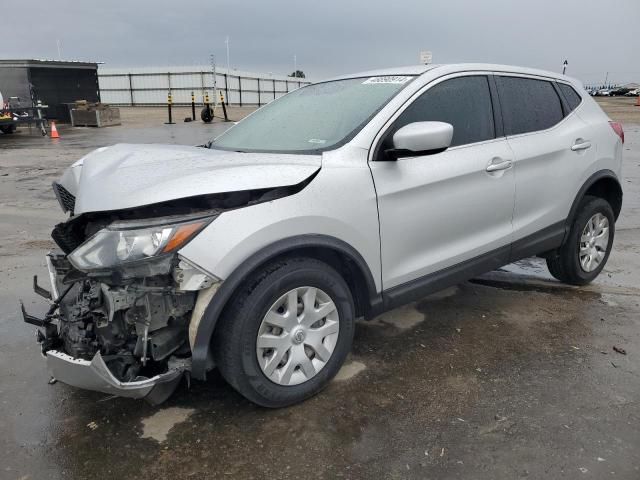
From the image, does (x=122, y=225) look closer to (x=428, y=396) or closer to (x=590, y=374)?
(x=428, y=396)

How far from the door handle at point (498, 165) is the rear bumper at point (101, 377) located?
2.20 metres

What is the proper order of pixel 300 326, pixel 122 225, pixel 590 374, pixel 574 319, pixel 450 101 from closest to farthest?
1. pixel 122 225
2. pixel 300 326
3. pixel 590 374
4. pixel 450 101
5. pixel 574 319

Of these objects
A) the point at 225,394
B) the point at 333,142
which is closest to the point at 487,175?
the point at 333,142

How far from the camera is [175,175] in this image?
246 centimetres

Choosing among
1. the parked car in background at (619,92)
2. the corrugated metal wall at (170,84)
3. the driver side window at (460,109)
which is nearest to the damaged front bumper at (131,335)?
the driver side window at (460,109)

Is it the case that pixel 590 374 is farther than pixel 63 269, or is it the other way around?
pixel 590 374

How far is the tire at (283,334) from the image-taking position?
7.91ft

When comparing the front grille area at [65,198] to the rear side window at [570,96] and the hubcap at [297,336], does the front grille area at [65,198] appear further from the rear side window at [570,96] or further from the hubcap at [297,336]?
the rear side window at [570,96]

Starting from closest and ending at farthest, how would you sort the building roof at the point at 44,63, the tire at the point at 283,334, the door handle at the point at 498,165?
the tire at the point at 283,334, the door handle at the point at 498,165, the building roof at the point at 44,63

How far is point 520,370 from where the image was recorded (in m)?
3.11

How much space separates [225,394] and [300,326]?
63 centimetres

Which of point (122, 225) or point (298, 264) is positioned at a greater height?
point (122, 225)

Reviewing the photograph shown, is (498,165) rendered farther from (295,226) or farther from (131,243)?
(131,243)

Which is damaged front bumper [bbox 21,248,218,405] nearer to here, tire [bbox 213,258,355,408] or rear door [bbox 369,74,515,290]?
tire [bbox 213,258,355,408]
